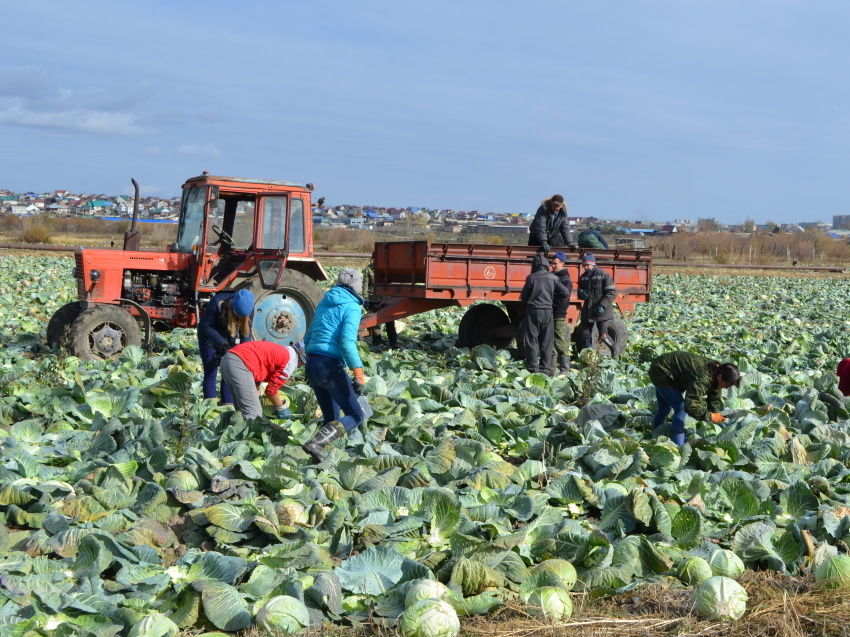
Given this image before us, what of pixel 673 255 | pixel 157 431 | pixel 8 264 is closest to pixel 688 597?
pixel 157 431

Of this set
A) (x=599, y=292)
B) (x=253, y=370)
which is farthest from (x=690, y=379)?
(x=599, y=292)

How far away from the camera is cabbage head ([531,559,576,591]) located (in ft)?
13.6

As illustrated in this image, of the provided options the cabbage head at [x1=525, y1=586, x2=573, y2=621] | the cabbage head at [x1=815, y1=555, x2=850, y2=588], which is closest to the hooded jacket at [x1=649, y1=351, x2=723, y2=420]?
the cabbage head at [x1=815, y1=555, x2=850, y2=588]

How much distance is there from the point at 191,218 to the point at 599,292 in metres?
5.44

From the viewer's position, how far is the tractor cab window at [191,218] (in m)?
10.9

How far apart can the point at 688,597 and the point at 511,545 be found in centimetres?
91

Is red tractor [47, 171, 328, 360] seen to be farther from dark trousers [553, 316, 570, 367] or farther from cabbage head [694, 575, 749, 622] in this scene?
cabbage head [694, 575, 749, 622]

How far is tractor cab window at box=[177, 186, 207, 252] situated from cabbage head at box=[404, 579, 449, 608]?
7.93m

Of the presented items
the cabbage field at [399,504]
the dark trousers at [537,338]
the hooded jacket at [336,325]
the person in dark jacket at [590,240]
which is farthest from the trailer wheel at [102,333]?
the person in dark jacket at [590,240]

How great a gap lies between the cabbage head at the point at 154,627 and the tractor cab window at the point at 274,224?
307 inches

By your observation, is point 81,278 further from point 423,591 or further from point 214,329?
point 423,591

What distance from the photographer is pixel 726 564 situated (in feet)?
14.0

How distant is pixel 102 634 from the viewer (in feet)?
11.6

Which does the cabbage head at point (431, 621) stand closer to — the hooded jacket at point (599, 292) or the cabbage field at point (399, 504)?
the cabbage field at point (399, 504)
